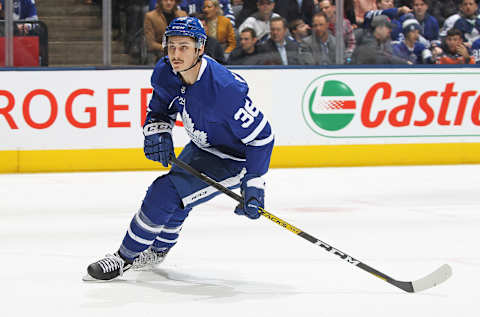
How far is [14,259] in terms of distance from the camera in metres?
3.74

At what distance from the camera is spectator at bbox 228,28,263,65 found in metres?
7.09

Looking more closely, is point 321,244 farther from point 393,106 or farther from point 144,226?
point 393,106

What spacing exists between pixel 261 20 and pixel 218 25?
0.40 meters

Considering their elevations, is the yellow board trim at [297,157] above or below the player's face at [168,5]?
below

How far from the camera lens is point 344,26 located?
725 centimetres

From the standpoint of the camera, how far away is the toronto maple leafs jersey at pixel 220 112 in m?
3.08

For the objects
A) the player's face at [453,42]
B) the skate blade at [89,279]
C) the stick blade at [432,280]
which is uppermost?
the player's face at [453,42]

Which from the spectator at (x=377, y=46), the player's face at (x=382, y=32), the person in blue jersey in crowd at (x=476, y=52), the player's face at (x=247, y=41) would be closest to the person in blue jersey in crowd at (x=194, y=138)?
the player's face at (x=247, y=41)

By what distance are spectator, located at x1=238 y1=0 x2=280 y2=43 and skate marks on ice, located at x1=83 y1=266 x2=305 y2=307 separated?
3.91 metres

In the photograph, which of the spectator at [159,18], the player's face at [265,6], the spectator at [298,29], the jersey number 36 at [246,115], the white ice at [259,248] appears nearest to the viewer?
the white ice at [259,248]

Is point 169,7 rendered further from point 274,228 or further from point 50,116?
point 274,228

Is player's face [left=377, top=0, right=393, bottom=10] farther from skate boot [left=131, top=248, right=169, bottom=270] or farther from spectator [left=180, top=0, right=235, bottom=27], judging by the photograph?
skate boot [left=131, top=248, right=169, bottom=270]

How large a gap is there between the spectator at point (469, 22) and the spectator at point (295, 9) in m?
1.41

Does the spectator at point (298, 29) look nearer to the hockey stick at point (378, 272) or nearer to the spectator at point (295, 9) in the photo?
the spectator at point (295, 9)
